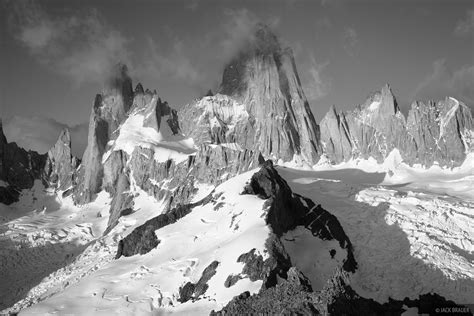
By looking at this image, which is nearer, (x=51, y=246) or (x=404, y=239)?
(x=404, y=239)

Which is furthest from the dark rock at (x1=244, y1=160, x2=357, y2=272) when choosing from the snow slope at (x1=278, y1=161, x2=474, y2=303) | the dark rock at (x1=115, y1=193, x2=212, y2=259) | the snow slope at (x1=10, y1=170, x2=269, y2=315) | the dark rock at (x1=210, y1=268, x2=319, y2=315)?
the dark rock at (x1=210, y1=268, x2=319, y2=315)

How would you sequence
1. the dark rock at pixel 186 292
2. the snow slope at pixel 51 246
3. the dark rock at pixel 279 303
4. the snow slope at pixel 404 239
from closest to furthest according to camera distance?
the dark rock at pixel 279 303 < the dark rock at pixel 186 292 < the snow slope at pixel 404 239 < the snow slope at pixel 51 246

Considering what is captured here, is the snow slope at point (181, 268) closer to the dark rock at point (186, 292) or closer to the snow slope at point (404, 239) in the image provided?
the dark rock at point (186, 292)

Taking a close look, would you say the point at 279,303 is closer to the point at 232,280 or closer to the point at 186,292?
the point at 232,280

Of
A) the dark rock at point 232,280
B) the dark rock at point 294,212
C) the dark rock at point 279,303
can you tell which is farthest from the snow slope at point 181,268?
the dark rock at point 279,303

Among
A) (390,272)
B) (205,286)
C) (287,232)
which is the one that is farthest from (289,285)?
(390,272)

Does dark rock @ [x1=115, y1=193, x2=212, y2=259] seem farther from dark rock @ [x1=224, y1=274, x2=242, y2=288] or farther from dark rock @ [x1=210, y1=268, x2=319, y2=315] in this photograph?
dark rock @ [x1=210, y1=268, x2=319, y2=315]

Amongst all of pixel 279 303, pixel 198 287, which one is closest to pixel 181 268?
pixel 198 287
